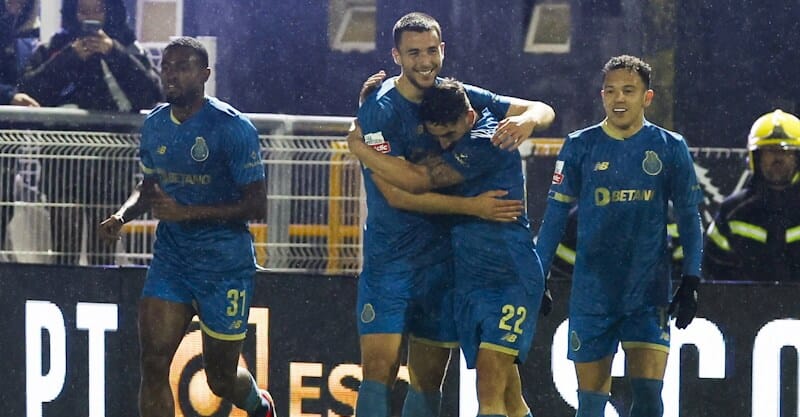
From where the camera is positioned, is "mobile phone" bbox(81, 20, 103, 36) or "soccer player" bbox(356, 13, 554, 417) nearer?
"soccer player" bbox(356, 13, 554, 417)

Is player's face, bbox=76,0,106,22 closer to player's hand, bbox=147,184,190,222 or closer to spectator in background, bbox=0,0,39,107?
spectator in background, bbox=0,0,39,107

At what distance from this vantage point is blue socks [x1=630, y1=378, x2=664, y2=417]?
7.68 m

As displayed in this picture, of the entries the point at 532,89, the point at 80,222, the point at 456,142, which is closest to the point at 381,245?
the point at 456,142

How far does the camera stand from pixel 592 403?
25.4 feet

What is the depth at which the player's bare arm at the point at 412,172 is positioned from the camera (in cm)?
727

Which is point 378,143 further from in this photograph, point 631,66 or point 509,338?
point 631,66

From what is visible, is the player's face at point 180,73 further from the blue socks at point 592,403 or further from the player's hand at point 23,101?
the blue socks at point 592,403

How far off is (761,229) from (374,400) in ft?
9.74

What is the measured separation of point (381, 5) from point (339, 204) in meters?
5.75

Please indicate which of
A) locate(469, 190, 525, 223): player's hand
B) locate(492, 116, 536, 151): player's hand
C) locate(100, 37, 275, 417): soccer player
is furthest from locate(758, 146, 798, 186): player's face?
locate(100, 37, 275, 417): soccer player

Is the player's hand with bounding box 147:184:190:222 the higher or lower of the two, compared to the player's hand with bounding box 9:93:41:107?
lower

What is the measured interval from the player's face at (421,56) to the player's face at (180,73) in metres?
1.24

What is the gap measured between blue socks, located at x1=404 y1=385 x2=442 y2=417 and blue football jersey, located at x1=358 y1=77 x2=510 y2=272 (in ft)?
2.01

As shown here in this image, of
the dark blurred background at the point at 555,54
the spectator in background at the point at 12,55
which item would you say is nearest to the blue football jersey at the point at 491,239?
the spectator in background at the point at 12,55
